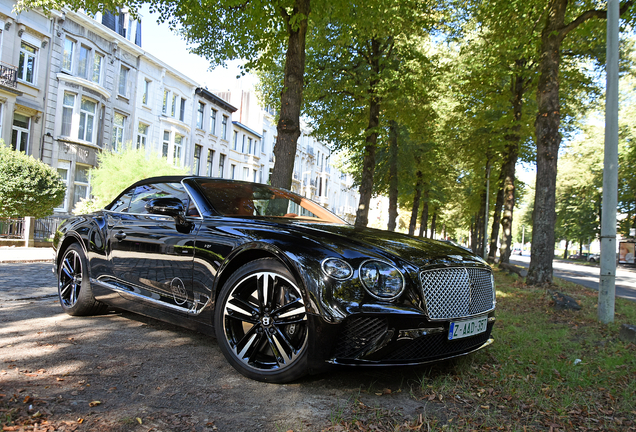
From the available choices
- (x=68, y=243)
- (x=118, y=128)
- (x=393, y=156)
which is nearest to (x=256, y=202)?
(x=68, y=243)

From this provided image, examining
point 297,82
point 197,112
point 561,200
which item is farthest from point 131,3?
point 561,200

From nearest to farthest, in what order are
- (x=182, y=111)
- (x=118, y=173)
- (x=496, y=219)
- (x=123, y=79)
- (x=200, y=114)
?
(x=118, y=173)
(x=496, y=219)
(x=123, y=79)
(x=182, y=111)
(x=200, y=114)

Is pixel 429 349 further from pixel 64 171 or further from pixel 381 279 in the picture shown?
pixel 64 171

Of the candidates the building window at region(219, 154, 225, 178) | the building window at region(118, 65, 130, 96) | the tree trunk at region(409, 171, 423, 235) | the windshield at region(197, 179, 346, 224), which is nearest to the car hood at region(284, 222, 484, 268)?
the windshield at region(197, 179, 346, 224)

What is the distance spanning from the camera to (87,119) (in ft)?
79.0

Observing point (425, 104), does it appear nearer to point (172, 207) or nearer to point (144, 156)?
point (144, 156)

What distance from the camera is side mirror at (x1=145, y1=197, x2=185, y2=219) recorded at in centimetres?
390

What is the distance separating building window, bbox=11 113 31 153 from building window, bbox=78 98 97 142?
259 centimetres

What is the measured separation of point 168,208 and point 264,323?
136cm

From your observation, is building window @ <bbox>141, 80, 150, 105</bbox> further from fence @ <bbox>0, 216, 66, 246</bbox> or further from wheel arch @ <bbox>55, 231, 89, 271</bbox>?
wheel arch @ <bbox>55, 231, 89, 271</bbox>

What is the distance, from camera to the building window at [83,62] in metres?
23.8

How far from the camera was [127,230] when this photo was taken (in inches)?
177

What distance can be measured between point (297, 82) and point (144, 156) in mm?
12618

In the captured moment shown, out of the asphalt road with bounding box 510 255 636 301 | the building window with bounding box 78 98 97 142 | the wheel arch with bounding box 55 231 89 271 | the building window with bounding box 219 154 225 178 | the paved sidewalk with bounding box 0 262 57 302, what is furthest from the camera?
the building window with bounding box 219 154 225 178
